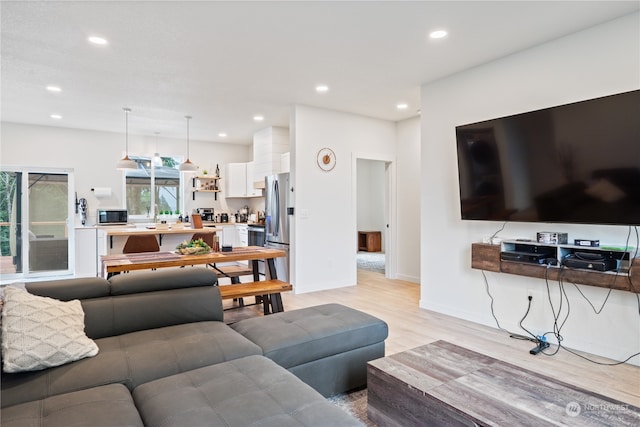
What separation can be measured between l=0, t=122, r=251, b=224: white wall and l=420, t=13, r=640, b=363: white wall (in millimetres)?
5417

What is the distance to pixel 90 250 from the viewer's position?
20.7ft

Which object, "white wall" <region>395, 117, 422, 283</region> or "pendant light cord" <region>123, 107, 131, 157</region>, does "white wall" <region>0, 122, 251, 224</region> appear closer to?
"pendant light cord" <region>123, 107, 131, 157</region>

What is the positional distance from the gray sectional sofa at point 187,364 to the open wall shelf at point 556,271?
5.21 ft

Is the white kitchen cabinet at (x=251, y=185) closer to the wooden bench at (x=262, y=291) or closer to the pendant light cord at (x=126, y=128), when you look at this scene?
the pendant light cord at (x=126, y=128)

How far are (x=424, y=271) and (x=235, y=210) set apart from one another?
5117 millimetres

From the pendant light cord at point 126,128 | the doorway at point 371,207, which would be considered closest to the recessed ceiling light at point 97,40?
the pendant light cord at point 126,128

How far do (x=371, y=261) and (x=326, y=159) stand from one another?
11.8 ft

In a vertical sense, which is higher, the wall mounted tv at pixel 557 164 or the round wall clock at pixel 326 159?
the round wall clock at pixel 326 159

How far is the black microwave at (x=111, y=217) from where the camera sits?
6617 mm

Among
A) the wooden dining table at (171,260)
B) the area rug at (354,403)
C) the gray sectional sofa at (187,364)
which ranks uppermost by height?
the wooden dining table at (171,260)

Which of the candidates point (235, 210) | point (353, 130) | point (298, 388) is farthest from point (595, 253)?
point (235, 210)

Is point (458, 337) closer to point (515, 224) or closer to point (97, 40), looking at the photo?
point (515, 224)
